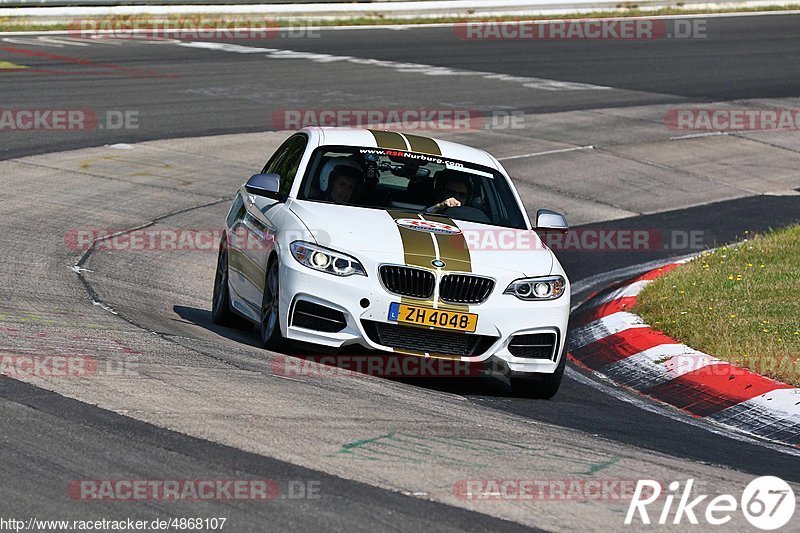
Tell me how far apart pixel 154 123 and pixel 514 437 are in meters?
13.3

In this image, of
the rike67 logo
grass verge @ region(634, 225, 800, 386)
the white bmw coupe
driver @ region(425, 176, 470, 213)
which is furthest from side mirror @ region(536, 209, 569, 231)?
the rike67 logo

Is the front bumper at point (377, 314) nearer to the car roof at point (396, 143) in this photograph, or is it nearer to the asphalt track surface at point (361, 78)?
the car roof at point (396, 143)

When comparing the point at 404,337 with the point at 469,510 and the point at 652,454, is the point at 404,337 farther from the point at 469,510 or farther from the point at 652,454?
the point at 469,510

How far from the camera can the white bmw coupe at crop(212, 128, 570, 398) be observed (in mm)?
8336

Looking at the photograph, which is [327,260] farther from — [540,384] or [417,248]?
[540,384]

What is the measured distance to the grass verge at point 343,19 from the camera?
27.6 meters

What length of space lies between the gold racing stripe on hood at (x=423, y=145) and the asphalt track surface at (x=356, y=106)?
1.81 meters

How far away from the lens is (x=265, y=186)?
9422mm

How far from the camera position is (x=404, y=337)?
8.33 meters

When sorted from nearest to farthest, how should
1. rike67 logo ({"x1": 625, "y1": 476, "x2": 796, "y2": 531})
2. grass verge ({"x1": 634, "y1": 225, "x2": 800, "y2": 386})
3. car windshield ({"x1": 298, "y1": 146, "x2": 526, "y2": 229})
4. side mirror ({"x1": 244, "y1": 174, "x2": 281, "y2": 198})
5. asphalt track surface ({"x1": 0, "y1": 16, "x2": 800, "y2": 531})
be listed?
asphalt track surface ({"x1": 0, "y1": 16, "x2": 800, "y2": 531}), rike67 logo ({"x1": 625, "y1": 476, "x2": 796, "y2": 531}), grass verge ({"x1": 634, "y1": 225, "x2": 800, "y2": 386}), side mirror ({"x1": 244, "y1": 174, "x2": 281, "y2": 198}), car windshield ({"x1": 298, "y1": 146, "x2": 526, "y2": 229})

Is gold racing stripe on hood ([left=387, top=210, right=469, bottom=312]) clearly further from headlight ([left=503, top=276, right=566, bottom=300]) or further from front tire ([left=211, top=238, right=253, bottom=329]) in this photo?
front tire ([left=211, top=238, right=253, bottom=329])

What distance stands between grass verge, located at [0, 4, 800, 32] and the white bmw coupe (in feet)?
62.9

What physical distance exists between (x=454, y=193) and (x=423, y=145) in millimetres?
545

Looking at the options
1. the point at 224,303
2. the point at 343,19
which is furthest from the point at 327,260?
the point at 343,19
